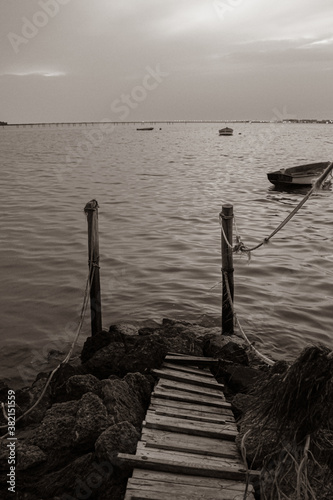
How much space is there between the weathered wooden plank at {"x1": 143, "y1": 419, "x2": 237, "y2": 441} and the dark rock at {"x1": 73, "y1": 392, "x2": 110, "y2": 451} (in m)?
0.47

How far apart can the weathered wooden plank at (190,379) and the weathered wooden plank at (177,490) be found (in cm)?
225

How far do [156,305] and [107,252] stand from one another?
482cm

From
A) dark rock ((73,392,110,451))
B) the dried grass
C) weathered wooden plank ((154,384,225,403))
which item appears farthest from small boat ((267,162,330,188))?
the dried grass

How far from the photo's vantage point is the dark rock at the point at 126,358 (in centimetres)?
672

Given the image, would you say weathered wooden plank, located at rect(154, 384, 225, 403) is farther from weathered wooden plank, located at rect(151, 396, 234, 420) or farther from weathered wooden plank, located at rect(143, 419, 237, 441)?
weathered wooden plank, located at rect(143, 419, 237, 441)

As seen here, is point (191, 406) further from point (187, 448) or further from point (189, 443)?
point (187, 448)

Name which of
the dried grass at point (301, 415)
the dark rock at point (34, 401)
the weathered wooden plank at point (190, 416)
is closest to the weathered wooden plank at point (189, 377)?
the weathered wooden plank at point (190, 416)

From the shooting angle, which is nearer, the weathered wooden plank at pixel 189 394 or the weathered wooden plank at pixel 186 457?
the weathered wooden plank at pixel 186 457

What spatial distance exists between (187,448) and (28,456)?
1609 mm

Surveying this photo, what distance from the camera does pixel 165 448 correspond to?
4.75 metres

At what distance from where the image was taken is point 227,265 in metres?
8.56

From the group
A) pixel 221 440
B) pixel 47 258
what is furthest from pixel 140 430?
pixel 47 258

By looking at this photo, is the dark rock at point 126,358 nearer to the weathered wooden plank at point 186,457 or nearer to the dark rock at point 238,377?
the dark rock at point 238,377

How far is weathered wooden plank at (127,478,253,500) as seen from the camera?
4051 mm
